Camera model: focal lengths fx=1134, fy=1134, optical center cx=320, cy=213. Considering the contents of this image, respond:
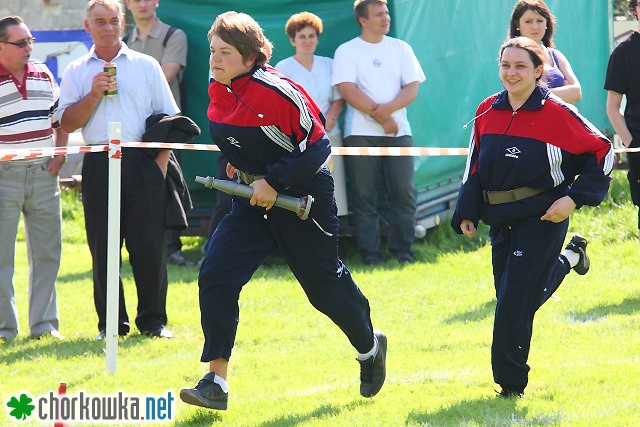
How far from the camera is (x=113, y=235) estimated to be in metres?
6.98

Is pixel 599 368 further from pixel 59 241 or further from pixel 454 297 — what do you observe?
pixel 59 241

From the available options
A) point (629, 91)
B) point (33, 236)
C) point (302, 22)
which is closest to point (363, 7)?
point (302, 22)

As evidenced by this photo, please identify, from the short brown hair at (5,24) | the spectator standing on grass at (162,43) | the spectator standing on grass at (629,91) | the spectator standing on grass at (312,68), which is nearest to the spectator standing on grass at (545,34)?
the spectator standing on grass at (629,91)

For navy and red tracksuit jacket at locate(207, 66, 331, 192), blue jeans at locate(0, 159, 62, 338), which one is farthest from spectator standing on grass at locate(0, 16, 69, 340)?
navy and red tracksuit jacket at locate(207, 66, 331, 192)

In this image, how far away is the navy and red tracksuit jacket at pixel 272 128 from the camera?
5.64 m

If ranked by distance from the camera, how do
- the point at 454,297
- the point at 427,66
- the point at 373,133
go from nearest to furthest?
the point at 454,297 < the point at 373,133 < the point at 427,66

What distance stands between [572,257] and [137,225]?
3320mm

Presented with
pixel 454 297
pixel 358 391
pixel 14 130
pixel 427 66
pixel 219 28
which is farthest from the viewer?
pixel 427 66

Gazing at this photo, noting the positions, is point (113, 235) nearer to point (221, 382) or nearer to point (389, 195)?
point (221, 382)

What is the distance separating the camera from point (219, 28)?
5.73 m

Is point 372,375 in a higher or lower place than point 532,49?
lower

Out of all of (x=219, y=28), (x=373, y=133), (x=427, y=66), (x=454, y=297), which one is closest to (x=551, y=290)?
(x=219, y=28)

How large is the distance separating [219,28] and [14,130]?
3152 millimetres

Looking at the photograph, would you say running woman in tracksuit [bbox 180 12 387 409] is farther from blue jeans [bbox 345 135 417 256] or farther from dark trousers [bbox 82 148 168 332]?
blue jeans [bbox 345 135 417 256]
